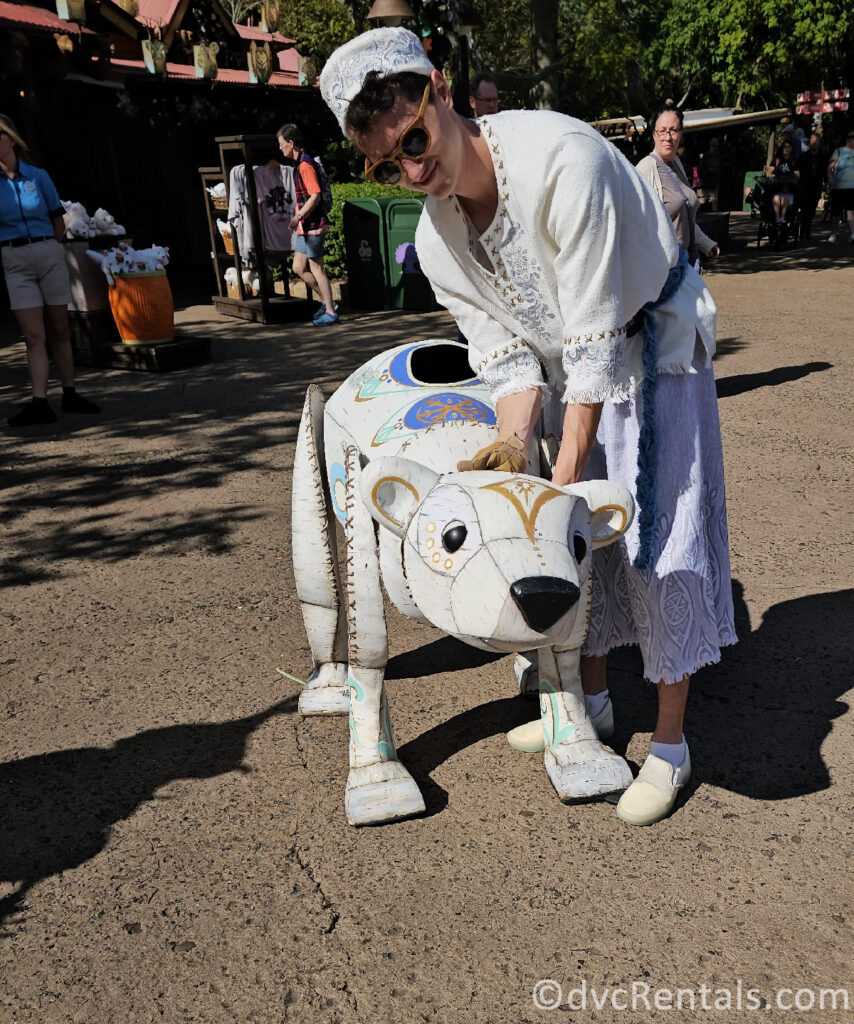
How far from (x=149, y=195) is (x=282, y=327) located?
6604mm

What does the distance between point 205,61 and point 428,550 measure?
1316 cm

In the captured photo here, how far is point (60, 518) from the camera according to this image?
516cm

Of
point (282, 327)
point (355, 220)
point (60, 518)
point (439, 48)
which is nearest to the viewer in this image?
point (60, 518)

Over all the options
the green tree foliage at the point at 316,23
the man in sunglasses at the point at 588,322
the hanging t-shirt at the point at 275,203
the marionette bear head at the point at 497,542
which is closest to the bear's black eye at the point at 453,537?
the marionette bear head at the point at 497,542

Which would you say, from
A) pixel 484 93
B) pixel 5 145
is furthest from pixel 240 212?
pixel 484 93

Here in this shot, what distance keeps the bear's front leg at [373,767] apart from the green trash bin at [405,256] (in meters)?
8.51

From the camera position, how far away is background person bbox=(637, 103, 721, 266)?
5.37 meters

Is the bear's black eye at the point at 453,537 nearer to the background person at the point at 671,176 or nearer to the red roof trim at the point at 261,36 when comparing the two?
the background person at the point at 671,176

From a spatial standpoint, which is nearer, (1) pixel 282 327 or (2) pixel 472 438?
(2) pixel 472 438

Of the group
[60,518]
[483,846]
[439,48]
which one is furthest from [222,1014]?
[439,48]

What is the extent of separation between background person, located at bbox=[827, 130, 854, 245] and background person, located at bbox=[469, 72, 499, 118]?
10.1m

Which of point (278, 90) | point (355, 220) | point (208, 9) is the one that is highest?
point (208, 9)

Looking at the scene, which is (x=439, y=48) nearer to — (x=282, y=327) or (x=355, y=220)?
(x=355, y=220)

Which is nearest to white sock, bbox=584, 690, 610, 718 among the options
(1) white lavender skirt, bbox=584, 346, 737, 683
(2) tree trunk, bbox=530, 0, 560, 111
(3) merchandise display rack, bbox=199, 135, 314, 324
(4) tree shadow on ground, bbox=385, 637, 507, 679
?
(1) white lavender skirt, bbox=584, 346, 737, 683
